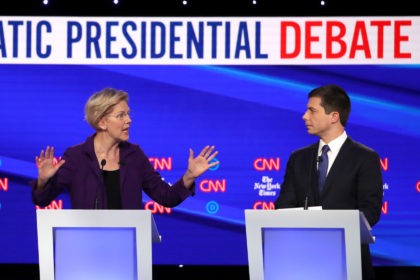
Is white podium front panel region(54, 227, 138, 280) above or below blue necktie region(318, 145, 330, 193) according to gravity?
below

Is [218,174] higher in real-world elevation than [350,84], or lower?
lower

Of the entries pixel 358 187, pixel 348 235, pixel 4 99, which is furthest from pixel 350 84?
pixel 348 235

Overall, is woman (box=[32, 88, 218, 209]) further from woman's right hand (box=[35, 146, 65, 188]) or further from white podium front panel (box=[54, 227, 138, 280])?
white podium front panel (box=[54, 227, 138, 280])

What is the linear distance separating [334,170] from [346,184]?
0.10m

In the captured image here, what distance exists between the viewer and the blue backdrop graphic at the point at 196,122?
22.3ft

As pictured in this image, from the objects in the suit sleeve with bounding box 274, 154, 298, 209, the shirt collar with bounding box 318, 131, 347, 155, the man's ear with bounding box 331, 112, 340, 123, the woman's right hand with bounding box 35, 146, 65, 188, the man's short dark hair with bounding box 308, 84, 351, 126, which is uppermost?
the man's short dark hair with bounding box 308, 84, 351, 126

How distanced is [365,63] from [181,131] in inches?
59.6

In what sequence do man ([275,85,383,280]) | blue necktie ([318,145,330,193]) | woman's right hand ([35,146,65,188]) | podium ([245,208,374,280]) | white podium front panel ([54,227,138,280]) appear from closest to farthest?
podium ([245,208,374,280])
white podium front panel ([54,227,138,280])
woman's right hand ([35,146,65,188])
man ([275,85,383,280])
blue necktie ([318,145,330,193])

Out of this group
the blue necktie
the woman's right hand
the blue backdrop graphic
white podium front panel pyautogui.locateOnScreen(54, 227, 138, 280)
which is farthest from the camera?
the blue backdrop graphic

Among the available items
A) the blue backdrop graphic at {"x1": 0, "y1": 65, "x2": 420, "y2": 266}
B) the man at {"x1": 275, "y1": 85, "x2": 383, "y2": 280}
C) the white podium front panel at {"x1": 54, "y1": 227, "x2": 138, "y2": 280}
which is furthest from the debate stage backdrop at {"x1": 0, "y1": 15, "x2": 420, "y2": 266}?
the white podium front panel at {"x1": 54, "y1": 227, "x2": 138, "y2": 280}

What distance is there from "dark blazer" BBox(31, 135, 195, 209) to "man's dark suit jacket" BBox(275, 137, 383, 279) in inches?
23.5

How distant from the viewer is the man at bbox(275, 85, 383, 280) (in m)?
4.69
